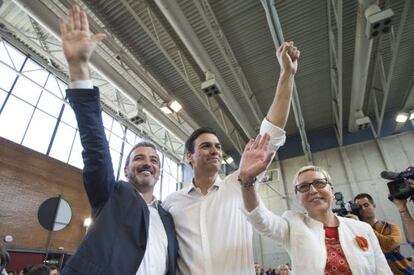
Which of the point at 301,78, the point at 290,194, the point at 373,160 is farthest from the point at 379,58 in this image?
the point at 290,194

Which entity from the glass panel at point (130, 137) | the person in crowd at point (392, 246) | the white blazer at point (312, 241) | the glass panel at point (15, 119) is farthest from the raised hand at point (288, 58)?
the glass panel at point (130, 137)

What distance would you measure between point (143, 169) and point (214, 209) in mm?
477

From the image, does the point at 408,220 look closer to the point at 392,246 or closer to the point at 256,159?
the point at 392,246

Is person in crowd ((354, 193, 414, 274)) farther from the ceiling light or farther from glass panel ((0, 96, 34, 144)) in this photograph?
glass panel ((0, 96, 34, 144))

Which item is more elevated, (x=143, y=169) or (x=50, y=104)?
(x=50, y=104)

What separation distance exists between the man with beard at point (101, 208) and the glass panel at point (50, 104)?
28.8 feet

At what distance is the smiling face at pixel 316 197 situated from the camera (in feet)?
4.79

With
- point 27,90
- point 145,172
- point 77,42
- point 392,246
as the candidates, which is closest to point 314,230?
point 145,172

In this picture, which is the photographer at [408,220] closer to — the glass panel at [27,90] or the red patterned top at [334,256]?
the red patterned top at [334,256]

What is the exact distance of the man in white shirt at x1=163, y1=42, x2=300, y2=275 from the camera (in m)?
1.26

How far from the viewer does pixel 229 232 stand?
Result: 4.34 feet

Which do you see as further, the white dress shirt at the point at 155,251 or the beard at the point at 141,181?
the beard at the point at 141,181

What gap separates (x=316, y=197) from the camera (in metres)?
1.47

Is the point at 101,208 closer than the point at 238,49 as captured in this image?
Yes
